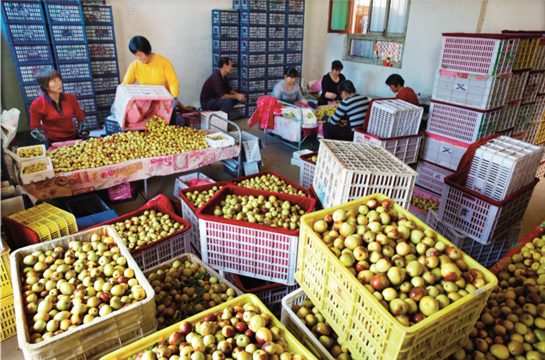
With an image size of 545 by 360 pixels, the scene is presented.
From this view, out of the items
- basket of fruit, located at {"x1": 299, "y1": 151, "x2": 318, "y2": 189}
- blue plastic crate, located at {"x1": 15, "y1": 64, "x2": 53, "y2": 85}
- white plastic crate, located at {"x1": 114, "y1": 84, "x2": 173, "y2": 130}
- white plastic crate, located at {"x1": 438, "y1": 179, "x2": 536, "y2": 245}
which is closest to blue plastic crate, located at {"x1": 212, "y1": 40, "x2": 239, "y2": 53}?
blue plastic crate, located at {"x1": 15, "y1": 64, "x2": 53, "y2": 85}

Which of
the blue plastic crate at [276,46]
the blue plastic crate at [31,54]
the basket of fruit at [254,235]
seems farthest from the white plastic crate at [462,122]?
the blue plastic crate at [31,54]

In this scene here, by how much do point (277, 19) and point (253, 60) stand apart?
3.97ft

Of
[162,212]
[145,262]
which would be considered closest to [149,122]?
[162,212]

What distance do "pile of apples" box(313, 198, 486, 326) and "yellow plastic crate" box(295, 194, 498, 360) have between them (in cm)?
5

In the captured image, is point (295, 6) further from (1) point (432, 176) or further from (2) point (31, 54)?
(1) point (432, 176)

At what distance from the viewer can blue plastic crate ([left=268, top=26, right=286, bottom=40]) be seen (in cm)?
Answer: 857

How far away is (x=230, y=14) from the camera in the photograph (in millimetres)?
Result: 8234

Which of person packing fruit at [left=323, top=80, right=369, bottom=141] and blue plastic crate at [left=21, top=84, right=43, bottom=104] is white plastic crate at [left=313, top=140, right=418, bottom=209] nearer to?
person packing fruit at [left=323, top=80, right=369, bottom=141]

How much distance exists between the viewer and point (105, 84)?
6.96 metres

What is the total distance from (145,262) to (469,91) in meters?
3.80

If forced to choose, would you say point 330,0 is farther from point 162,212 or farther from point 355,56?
point 162,212

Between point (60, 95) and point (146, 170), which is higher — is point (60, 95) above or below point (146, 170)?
above

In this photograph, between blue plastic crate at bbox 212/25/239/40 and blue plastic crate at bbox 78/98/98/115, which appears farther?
blue plastic crate at bbox 212/25/239/40

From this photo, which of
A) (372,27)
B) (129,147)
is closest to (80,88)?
(129,147)
